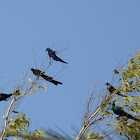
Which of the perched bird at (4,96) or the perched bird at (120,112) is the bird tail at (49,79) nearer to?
the perched bird at (4,96)

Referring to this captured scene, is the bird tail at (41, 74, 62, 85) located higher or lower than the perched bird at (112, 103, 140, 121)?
higher

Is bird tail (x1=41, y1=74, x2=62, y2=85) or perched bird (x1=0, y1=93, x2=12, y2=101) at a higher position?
bird tail (x1=41, y1=74, x2=62, y2=85)

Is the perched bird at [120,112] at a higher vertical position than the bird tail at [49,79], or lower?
lower

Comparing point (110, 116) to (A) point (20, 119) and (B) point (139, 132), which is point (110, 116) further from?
(A) point (20, 119)

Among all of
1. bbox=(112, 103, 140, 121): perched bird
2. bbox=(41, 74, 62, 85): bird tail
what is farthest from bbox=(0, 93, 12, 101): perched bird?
bbox=(112, 103, 140, 121): perched bird

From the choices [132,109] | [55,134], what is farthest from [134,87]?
[55,134]

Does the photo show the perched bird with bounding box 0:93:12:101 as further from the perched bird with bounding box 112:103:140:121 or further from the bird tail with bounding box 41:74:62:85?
the perched bird with bounding box 112:103:140:121

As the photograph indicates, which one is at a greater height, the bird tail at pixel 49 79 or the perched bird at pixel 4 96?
the bird tail at pixel 49 79

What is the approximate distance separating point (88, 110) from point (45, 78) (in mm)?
1049

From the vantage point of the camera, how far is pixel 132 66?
6.62 metres

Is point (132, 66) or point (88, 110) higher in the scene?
point (132, 66)

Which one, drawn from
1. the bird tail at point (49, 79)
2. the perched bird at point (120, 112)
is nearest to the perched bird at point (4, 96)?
the bird tail at point (49, 79)

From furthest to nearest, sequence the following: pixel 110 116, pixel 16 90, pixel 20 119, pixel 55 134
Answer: pixel 20 119 < pixel 110 116 < pixel 16 90 < pixel 55 134

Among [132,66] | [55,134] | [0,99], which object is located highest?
[132,66]
